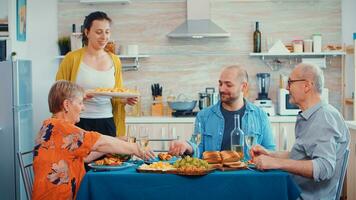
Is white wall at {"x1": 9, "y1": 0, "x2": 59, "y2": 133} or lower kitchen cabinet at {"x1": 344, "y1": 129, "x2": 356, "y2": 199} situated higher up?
white wall at {"x1": 9, "y1": 0, "x2": 59, "y2": 133}

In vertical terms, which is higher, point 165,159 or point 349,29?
point 349,29

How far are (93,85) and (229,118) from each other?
103 cm

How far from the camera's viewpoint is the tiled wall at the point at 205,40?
5891 millimetres

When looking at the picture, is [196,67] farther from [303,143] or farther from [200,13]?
[303,143]

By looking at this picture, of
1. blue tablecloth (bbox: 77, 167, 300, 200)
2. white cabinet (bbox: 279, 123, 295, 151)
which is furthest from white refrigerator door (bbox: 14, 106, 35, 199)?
blue tablecloth (bbox: 77, 167, 300, 200)

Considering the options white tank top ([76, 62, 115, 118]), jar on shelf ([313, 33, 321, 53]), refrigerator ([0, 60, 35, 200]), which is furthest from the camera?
jar on shelf ([313, 33, 321, 53])

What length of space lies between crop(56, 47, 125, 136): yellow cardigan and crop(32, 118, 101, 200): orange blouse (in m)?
1.20

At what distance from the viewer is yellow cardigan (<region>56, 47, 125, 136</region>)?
150 inches

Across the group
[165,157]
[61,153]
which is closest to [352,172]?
[165,157]

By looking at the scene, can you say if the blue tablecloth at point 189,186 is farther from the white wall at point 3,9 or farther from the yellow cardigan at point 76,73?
the white wall at point 3,9

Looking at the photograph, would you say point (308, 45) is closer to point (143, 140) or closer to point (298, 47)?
point (298, 47)

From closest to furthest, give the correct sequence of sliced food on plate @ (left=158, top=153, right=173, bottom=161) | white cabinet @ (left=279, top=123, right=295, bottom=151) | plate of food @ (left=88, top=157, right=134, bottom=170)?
1. plate of food @ (left=88, top=157, right=134, bottom=170)
2. sliced food on plate @ (left=158, top=153, right=173, bottom=161)
3. white cabinet @ (left=279, top=123, right=295, bottom=151)

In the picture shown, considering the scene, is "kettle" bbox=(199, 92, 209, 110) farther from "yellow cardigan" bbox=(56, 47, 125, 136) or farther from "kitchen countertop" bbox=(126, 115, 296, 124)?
"yellow cardigan" bbox=(56, 47, 125, 136)

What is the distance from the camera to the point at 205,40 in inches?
235
